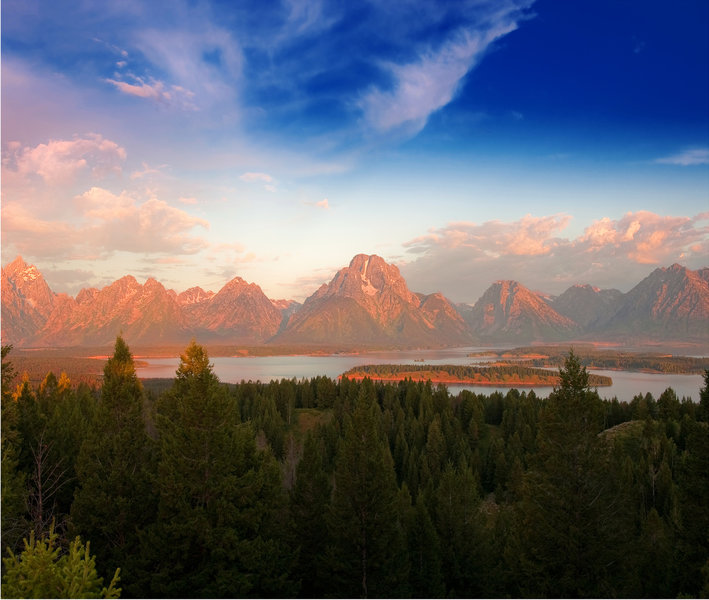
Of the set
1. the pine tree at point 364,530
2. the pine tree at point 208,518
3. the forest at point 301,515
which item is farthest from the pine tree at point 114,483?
the pine tree at point 364,530

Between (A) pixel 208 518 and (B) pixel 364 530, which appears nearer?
(A) pixel 208 518

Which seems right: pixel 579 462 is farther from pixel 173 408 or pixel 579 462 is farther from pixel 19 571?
pixel 173 408

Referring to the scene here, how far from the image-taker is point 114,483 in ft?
74.9

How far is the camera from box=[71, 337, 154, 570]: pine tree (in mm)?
22344

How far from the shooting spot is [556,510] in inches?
781

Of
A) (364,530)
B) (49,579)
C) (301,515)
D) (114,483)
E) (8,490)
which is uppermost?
(49,579)

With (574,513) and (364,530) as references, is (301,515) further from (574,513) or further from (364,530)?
(574,513)

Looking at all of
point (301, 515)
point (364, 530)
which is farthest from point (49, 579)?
point (301, 515)

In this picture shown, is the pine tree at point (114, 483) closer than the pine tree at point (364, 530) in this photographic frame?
Yes

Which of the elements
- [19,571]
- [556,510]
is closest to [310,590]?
[556,510]

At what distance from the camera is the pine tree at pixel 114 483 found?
22.3m

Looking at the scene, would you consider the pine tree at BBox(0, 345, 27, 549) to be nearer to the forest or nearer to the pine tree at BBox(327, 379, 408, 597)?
the forest

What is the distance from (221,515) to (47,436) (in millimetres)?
21852

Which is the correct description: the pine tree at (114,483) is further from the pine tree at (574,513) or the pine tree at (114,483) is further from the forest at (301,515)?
the pine tree at (574,513)
